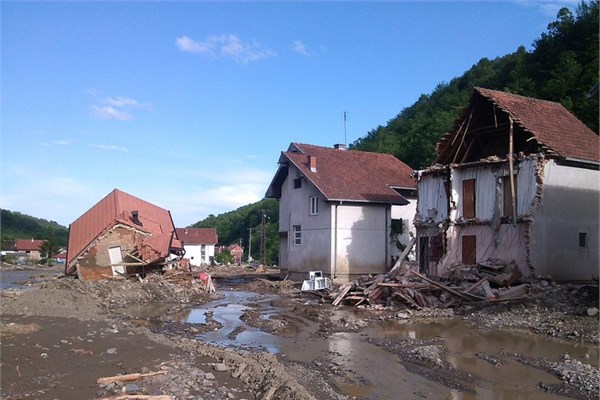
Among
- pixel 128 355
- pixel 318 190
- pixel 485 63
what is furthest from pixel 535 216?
pixel 485 63

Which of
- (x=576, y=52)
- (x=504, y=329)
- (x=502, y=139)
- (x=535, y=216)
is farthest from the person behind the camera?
(x=576, y=52)

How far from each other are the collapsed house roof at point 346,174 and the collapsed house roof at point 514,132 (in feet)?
22.6

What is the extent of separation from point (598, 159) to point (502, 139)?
413 cm

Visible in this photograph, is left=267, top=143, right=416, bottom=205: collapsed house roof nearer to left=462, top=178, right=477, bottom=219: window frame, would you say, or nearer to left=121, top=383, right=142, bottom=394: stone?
left=462, top=178, right=477, bottom=219: window frame

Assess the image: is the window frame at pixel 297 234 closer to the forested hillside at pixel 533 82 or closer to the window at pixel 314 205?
the window at pixel 314 205

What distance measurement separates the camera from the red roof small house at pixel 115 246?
28.3 m

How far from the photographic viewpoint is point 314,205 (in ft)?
111

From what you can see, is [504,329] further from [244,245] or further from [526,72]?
[244,245]

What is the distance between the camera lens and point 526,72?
48.2 m

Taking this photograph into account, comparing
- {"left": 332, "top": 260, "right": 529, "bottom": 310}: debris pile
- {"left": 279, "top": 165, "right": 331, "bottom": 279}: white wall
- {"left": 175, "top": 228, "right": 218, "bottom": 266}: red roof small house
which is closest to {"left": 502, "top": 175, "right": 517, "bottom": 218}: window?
{"left": 332, "top": 260, "right": 529, "bottom": 310}: debris pile

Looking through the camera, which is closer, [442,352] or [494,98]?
[442,352]

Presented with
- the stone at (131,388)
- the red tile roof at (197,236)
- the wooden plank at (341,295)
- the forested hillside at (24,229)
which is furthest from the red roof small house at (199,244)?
the stone at (131,388)

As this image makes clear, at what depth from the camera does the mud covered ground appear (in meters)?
9.51

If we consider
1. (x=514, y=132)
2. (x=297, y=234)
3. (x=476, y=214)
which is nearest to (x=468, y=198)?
(x=476, y=214)
